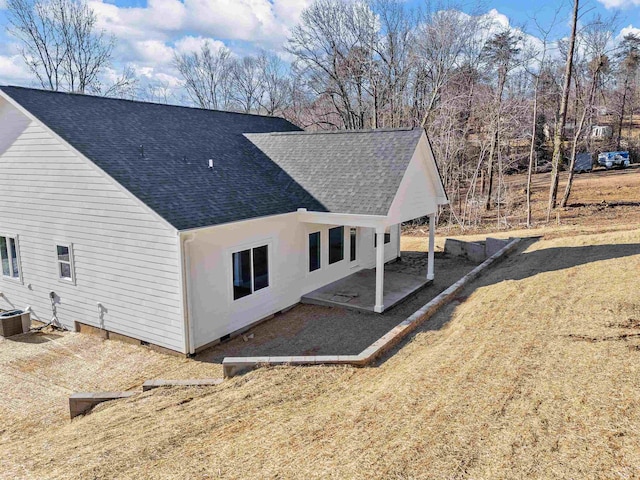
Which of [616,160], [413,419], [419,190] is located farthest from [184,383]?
[616,160]

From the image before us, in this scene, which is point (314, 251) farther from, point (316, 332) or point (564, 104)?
point (564, 104)

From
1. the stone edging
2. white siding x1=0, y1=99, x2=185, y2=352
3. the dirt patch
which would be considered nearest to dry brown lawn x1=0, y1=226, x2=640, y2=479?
the stone edging

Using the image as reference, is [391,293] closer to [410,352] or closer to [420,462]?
[410,352]

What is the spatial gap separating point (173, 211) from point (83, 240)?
2918mm

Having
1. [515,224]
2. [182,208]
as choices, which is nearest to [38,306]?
[182,208]

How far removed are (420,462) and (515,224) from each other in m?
20.7

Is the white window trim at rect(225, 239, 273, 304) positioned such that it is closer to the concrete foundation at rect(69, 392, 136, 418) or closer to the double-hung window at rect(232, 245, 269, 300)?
the double-hung window at rect(232, 245, 269, 300)

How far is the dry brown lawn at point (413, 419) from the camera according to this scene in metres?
4.33

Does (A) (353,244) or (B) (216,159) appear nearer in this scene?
(B) (216,159)

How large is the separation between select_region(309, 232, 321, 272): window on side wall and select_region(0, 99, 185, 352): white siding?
4.62 metres

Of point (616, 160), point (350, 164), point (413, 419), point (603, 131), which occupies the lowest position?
point (413, 419)

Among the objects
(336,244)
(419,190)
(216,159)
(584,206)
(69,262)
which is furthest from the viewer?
(584,206)

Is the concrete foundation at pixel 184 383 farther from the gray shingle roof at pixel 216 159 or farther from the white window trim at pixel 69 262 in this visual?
the white window trim at pixel 69 262

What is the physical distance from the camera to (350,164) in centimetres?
1269
